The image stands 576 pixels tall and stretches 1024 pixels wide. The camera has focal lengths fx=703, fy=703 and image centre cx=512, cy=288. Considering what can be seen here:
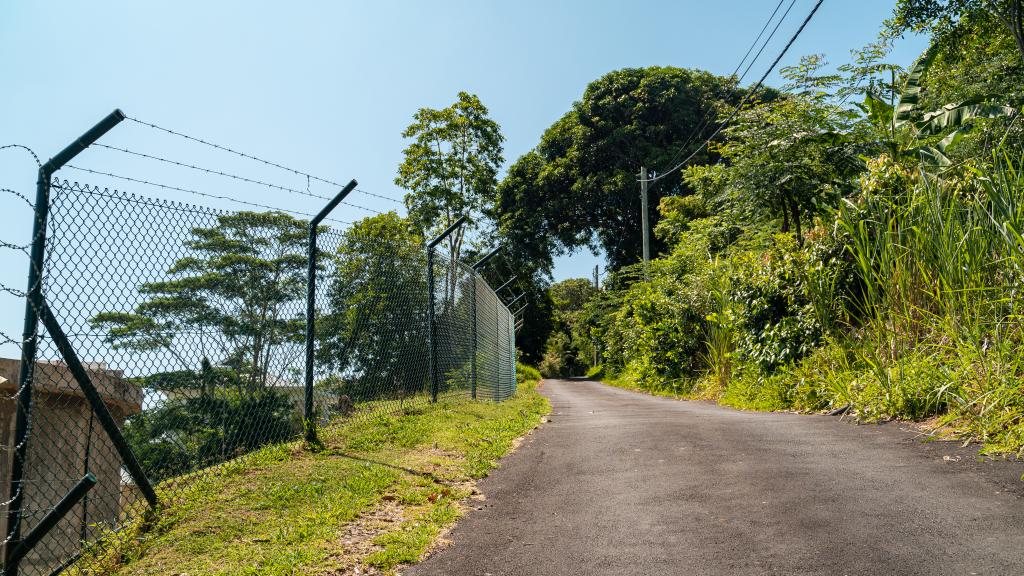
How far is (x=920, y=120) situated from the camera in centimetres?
924

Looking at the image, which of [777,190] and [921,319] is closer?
[921,319]

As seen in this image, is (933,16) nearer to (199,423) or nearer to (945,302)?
(945,302)

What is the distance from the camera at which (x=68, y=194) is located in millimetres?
3676

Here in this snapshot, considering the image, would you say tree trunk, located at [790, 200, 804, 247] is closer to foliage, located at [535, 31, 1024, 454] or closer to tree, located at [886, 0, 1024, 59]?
foliage, located at [535, 31, 1024, 454]

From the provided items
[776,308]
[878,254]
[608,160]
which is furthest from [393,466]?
[608,160]

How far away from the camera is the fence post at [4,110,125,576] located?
322 cm

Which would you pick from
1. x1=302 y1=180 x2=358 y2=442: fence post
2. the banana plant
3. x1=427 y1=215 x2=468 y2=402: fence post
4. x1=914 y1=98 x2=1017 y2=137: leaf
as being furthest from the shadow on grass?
x1=914 y1=98 x2=1017 y2=137: leaf

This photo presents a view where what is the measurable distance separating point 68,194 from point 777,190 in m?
9.58

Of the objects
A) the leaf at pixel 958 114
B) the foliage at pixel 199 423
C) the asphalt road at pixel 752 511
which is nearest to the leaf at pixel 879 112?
the leaf at pixel 958 114

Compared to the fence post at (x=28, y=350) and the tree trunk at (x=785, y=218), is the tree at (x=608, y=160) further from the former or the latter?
the fence post at (x=28, y=350)

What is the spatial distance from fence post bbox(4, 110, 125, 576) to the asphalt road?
73.7 inches

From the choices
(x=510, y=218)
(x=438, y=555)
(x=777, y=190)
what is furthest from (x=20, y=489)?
(x=510, y=218)

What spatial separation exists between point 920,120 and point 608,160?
77.3 feet

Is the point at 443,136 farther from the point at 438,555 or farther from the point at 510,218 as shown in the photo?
the point at 438,555
